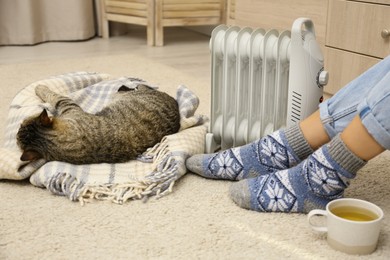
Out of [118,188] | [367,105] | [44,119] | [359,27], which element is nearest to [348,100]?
[367,105]

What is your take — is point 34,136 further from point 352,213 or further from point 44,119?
point 352,213

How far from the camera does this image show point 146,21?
3.65m

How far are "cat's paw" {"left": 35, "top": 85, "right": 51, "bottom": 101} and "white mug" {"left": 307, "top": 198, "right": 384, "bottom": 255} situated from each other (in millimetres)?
1052

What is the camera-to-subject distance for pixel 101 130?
5.04 ft

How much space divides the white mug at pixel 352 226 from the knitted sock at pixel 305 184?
64mm

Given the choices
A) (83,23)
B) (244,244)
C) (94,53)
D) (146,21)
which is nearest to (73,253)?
(244,244)

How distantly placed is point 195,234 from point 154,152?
1.36 feet

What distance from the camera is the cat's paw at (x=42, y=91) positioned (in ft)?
5.88

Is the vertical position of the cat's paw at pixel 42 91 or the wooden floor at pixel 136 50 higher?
the cat's paw at pixel 42 91

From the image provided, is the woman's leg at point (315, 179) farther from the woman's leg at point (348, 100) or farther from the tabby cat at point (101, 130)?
the tabby cat at point (101, 130)

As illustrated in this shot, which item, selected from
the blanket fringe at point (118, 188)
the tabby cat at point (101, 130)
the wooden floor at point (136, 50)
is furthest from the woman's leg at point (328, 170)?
the wooden floor at point (136, 50)

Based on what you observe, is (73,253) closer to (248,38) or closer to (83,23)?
(248,38)

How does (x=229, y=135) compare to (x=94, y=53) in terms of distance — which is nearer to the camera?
(x=229, y=135)

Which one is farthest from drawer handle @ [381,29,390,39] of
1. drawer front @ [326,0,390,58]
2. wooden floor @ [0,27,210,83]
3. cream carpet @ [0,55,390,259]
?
wooden floor @ [0,27,210,83]
